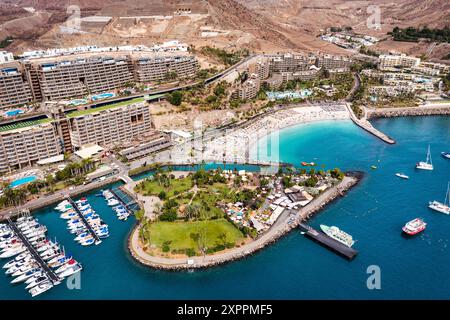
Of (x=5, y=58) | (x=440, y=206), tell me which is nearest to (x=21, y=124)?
(x=5, y=58)

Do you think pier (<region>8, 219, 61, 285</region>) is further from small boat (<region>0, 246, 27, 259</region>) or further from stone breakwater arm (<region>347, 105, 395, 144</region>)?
stone breakwater arm (<region>347, 105, 395, 144</region>)

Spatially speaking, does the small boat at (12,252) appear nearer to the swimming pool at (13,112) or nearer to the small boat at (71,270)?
the small boat at (71,270)

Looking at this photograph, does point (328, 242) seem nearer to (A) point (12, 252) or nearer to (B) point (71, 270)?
(B) point (71, 270)

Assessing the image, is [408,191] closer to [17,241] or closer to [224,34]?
[17,241]

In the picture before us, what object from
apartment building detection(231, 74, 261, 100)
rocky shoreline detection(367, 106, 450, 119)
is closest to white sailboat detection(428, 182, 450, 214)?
rocky shoreline detection(367, 106, 450, 119)

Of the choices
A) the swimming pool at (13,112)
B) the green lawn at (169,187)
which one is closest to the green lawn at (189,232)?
the green lawn at (169,187)

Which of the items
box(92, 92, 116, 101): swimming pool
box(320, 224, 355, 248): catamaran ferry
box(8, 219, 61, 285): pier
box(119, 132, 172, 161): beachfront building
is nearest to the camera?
box(8, 219, 61, 285): pier
